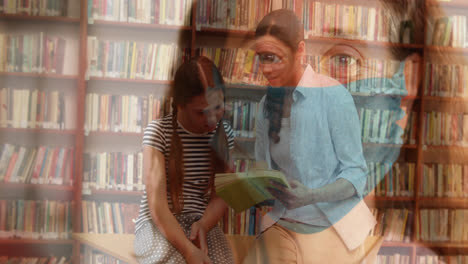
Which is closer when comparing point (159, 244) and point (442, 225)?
point (159, 244)

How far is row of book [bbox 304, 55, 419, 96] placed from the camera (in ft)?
3.44

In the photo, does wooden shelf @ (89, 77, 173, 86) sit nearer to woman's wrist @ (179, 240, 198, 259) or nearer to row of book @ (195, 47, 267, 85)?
row of book @ (195, 47, 267, 85)

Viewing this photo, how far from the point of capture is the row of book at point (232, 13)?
980 millimetres

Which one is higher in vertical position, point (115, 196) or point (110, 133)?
point (110, 133)

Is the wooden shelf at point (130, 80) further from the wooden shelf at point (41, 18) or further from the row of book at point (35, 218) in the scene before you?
the row of book at point (35, 218)

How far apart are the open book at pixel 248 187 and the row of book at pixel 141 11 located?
15.2 inches

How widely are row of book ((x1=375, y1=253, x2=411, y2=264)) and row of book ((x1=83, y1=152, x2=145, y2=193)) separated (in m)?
0.67

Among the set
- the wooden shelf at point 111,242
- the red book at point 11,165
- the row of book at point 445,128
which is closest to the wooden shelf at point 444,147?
the row of book at point 445,128

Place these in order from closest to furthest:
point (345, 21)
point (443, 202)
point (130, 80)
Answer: point (130, 80) < point (345, 21) < point (443, 202)

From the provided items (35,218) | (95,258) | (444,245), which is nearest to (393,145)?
(444,245)

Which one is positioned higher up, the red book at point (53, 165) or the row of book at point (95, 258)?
the red book at point (53, 165)

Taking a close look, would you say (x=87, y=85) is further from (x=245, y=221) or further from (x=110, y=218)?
(x=245, y=221)

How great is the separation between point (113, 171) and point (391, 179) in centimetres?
72

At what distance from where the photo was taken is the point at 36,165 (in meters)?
0.97
